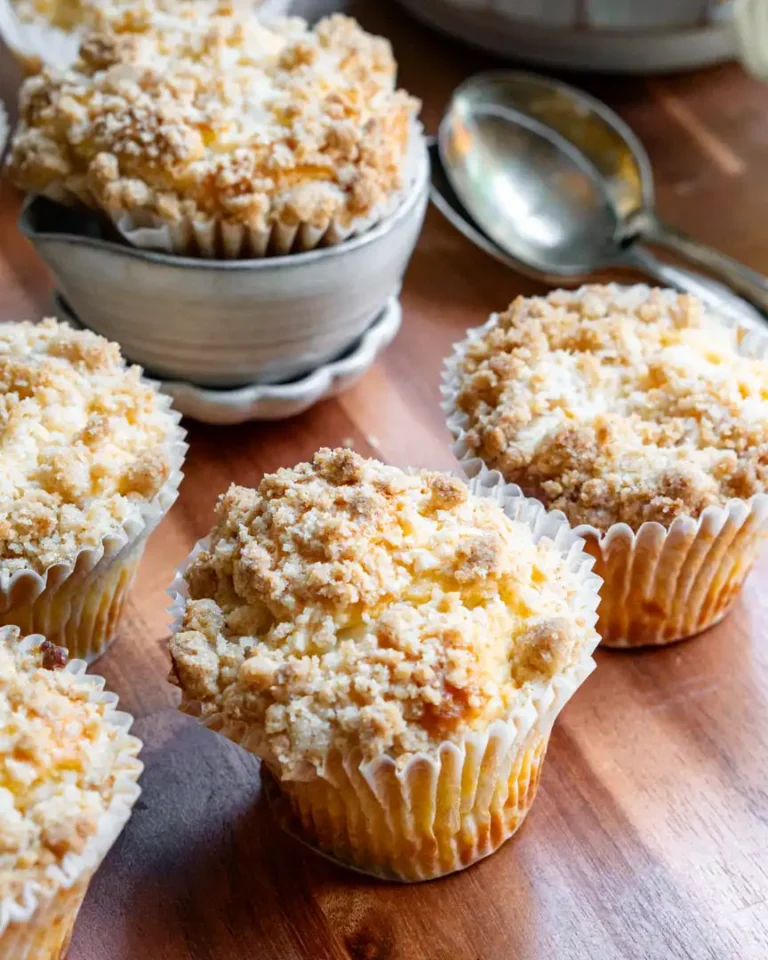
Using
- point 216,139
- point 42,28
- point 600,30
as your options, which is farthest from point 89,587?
point 600,30

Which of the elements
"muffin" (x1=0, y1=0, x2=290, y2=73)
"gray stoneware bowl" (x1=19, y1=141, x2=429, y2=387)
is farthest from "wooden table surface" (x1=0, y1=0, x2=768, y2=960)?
"muffin" (x1=0, y1=0, x2=290, y2=73)

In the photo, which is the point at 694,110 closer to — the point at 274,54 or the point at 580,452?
the point at 274,54

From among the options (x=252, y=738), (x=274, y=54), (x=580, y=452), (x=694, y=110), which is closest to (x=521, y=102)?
(x=694, y=110)

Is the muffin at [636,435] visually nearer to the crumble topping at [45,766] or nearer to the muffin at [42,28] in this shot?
the crumble topping at [45,766]

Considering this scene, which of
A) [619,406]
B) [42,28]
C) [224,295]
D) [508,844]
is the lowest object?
[508,844]

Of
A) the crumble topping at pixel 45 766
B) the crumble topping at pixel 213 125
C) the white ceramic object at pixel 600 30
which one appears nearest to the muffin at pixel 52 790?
the crumble topping at pixel 45 766

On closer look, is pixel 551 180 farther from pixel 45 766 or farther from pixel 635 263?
pixel 45 766
